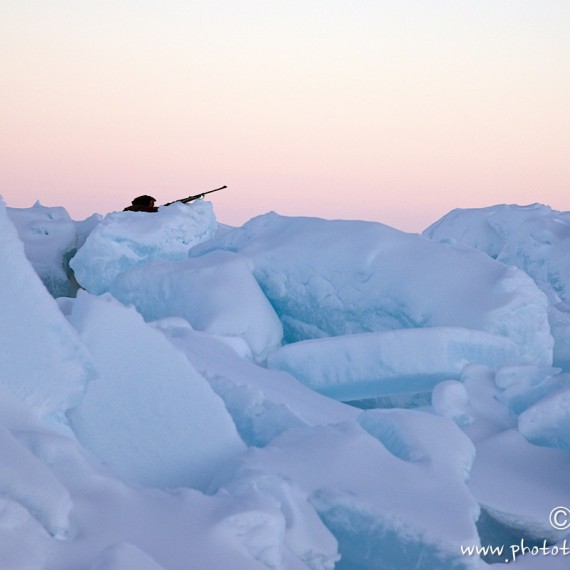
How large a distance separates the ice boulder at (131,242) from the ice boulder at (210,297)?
373cm

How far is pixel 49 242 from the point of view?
1270cm

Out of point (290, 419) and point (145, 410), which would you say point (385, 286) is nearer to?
point (290, 419)

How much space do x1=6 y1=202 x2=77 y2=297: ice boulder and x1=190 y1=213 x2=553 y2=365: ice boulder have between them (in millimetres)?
5891

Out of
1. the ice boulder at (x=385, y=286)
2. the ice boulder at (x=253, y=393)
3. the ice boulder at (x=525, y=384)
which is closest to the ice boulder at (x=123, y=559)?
the ice boulder at (x=253, y=393)

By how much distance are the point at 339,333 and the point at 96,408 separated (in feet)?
11.4

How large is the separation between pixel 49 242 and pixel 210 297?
6894mm

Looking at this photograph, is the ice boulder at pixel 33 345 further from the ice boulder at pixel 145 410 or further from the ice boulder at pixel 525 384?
the ice boulder at pixel 525 384

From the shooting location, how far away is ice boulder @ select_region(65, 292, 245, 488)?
10.9 feet

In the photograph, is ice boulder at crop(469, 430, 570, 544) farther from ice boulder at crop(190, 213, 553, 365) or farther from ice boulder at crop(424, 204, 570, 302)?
ice boulder at crop(424, 204, 570, 302)

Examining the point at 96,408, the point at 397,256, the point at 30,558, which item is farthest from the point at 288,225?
the point at 30,558

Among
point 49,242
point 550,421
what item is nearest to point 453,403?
point 550,421

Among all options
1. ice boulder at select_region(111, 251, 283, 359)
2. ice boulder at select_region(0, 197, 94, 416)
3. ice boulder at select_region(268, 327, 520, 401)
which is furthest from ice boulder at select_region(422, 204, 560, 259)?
ice boulder at select_region(0, 197, 94, 416)

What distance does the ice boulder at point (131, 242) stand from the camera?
10922 millimetres

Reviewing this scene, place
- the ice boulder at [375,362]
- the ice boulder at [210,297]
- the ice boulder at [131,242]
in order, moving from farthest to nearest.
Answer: the ice boulder at [131,242] → the ice boulder at [210,297] → the ice boulder at [375,362]
